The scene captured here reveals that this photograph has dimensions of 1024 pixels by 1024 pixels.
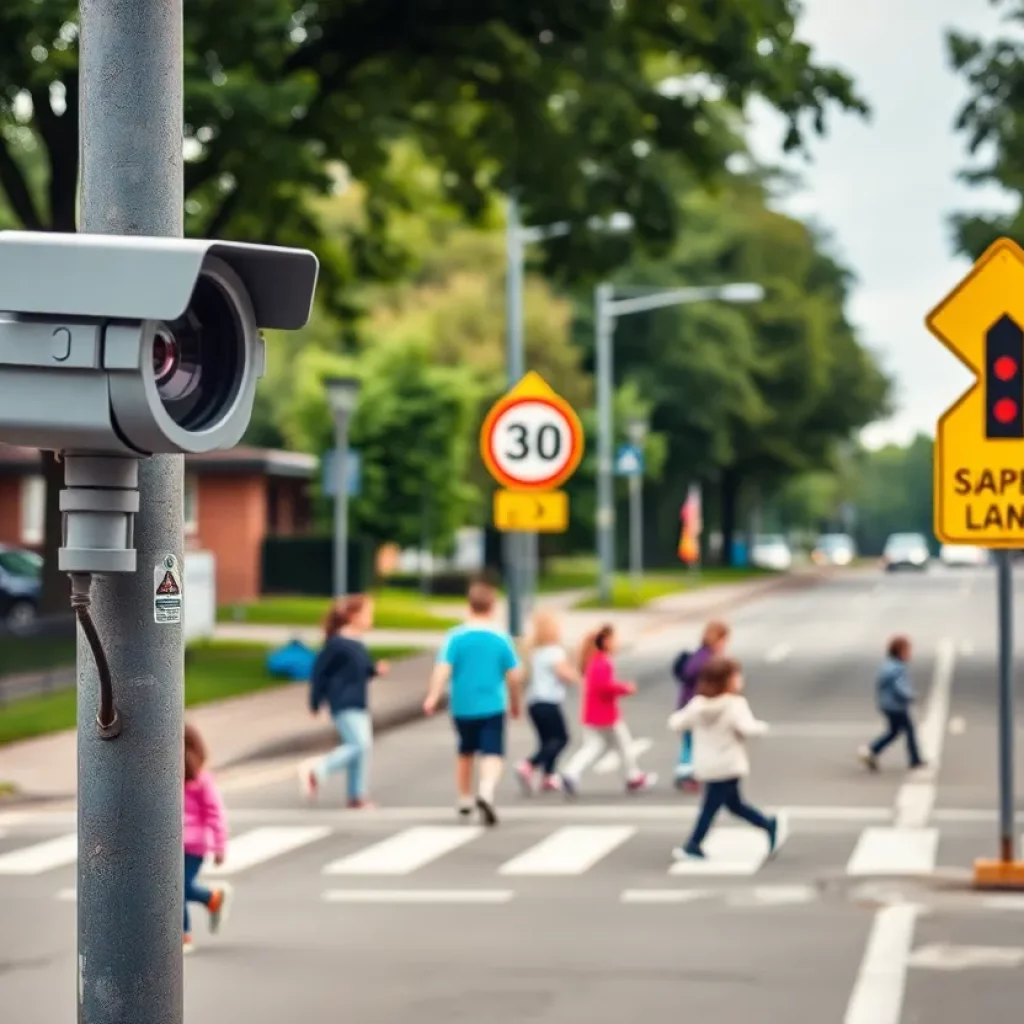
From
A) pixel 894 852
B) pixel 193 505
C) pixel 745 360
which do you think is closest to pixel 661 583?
pixel 745 360

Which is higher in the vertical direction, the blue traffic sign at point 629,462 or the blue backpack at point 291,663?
the blue traffic sign at point 629,462

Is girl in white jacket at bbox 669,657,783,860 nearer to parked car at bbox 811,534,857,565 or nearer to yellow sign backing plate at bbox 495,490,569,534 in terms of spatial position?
yellow sign backing plate at bbox 495,490,569,534

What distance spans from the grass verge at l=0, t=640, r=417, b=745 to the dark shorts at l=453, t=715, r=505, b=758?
6.16 meters

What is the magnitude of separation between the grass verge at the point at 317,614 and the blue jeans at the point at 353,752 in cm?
2529

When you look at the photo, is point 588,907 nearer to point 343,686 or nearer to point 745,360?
point 343,686

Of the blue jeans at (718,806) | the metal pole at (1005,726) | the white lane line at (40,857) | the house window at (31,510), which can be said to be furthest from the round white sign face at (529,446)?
the house window at (31,510)

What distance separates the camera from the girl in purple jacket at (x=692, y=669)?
1814 cm

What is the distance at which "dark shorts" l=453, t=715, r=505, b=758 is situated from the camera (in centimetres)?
1720

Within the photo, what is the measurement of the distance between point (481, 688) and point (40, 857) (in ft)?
11.2

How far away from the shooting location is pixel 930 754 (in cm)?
2256

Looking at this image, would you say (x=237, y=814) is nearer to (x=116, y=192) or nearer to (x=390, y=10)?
(x=116, y=192)

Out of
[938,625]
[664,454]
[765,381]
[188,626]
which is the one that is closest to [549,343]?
[664,454]

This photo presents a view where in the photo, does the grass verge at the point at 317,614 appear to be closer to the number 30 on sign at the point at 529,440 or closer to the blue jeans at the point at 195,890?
the number 30 on sign at the point at 529,440

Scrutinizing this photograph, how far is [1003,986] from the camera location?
34.0ft
